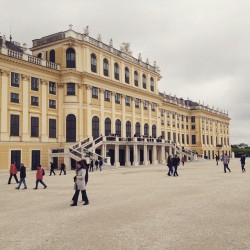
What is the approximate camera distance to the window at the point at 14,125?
128 feet

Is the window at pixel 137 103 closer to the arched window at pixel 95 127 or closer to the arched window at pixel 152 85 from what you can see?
the arched window at pixel 152 85

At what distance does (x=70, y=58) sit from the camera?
154ft

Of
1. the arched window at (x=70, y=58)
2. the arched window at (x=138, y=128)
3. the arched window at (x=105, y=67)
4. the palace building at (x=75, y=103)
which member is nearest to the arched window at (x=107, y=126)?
the palace building at (x=75, y=103)

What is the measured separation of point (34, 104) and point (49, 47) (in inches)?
437

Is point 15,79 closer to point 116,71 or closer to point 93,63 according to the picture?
point 93,63

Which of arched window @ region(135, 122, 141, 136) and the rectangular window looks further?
arched window @ region(135, 122, 141, 136)

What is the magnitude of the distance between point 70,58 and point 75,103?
6.91 metres

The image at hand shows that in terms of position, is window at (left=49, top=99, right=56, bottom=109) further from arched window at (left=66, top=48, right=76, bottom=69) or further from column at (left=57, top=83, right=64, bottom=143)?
arched window at (left=66, top=48, right=76, bottom=69)

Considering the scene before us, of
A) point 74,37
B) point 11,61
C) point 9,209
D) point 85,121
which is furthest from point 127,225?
point 74,37

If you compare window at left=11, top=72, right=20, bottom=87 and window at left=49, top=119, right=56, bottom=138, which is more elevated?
window at left=11, top=72, right=20, bottom=87

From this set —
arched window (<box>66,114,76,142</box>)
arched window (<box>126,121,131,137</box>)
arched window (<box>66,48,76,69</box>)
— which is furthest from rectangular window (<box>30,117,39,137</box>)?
arched window (<box>126,121,131,137</box>)

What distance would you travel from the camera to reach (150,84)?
6384 cm

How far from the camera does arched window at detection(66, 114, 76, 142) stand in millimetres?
45781

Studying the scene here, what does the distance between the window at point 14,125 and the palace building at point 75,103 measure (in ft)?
0.08
